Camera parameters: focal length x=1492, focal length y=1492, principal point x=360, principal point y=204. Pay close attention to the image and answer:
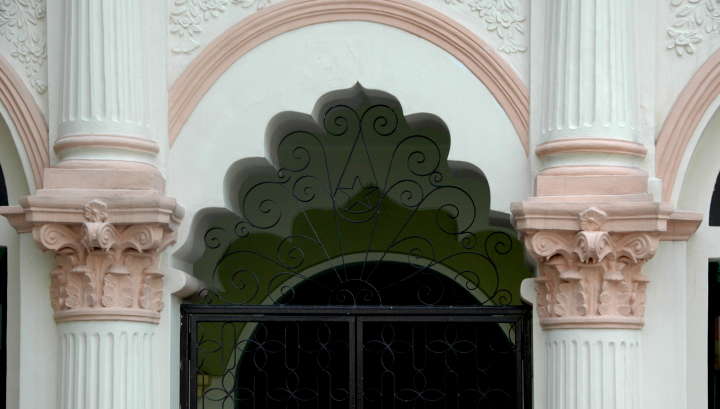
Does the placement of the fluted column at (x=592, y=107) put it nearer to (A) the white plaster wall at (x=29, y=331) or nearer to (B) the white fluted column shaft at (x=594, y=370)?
(B) the white fluted column shaft at (x=594, y=370)

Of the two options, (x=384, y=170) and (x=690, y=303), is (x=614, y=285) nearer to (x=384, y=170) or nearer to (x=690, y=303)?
(x=690, y=303)

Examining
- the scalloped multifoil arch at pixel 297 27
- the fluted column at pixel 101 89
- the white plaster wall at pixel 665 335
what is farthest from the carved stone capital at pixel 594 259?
the fluted column at pixel 101 89

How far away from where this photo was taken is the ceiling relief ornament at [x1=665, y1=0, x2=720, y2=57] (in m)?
8.57

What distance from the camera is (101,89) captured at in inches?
333

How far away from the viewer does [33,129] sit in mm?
8703

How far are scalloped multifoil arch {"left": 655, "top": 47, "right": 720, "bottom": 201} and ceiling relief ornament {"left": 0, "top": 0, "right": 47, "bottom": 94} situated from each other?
143 inches

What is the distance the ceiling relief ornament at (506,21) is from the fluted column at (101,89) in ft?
6.73

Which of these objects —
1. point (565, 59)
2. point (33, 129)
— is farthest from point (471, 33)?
point (33, 129)

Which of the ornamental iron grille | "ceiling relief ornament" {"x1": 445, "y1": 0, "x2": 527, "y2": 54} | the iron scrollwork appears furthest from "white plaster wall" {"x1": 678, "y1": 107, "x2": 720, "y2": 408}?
the iron scrollwork

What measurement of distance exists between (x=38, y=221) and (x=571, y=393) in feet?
10.1

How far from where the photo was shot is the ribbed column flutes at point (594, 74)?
8.29 m

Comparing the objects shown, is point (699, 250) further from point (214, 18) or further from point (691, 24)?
point (214, 18)

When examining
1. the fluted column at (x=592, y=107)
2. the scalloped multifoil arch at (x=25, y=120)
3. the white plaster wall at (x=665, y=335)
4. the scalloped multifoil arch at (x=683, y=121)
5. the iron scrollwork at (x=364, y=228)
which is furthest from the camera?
the iron scrollwork at (x=364, y=228)

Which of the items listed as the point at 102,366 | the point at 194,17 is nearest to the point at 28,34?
the point at 194,17
